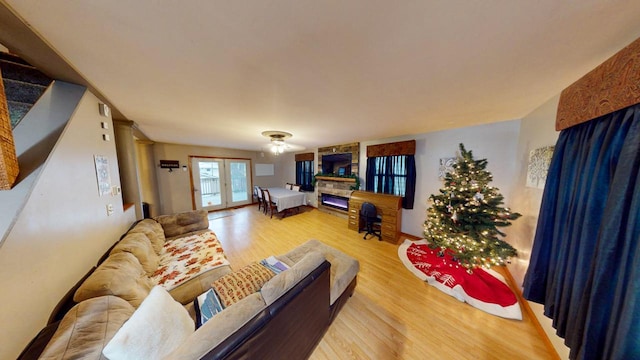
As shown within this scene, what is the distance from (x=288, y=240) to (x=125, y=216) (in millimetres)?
2381

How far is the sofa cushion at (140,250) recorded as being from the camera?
158cm

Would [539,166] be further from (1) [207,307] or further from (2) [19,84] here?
(2) [19,84]

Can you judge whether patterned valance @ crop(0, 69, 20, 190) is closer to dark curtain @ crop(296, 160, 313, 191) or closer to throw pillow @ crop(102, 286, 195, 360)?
throw pillow @ crop(102, 286, 195, 360)

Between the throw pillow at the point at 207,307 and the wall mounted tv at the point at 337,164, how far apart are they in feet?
12.2

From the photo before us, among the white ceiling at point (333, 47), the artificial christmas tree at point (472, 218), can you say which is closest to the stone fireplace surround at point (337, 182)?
the artificial christmas tree at point (472, 218)

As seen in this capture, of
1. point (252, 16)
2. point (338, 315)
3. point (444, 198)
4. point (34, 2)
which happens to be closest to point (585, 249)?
point (444, 198)

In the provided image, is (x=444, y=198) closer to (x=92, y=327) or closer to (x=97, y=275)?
(x=92, y=327)

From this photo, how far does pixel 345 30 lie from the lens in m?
0.87

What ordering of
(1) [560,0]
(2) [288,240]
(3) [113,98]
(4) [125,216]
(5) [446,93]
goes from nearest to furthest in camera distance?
(1) [560,0], (5) [446,93], (3) [113,98], (4) [125,216], (2) [288,240]

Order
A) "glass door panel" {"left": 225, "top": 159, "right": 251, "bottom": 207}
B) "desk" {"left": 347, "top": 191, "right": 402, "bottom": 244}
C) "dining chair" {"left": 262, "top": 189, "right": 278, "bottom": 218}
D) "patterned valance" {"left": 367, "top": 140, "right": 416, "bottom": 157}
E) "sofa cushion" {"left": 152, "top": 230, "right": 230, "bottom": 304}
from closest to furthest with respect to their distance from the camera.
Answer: "sofa cushion" {"left": 152, "top": 230, "right": 230, "bottom": 304} < "desk" {"left": 347, "top": 191, "right": 402, "bottom": 244} < "patterned valance" {"left": 367, "top": 140, "right": 416, "bottom": 157} < "dining chair" {"left": 262, "top": 189, "right": 278, "bottom": 218} < "glass door panel" {"left": 225, "top": 159, "right": 251, "bottom": 207}

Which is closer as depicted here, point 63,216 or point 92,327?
point 92,327

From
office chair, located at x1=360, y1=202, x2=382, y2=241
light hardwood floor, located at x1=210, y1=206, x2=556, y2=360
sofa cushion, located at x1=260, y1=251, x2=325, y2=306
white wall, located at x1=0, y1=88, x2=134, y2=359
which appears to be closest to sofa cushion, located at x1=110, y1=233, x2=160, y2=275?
white wall, located at x1=0, y1=88, x2=134, y2=359

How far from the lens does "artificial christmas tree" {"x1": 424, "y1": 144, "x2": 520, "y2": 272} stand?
6.66 ft

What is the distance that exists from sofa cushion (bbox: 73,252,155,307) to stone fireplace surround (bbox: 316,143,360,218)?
3646mm
